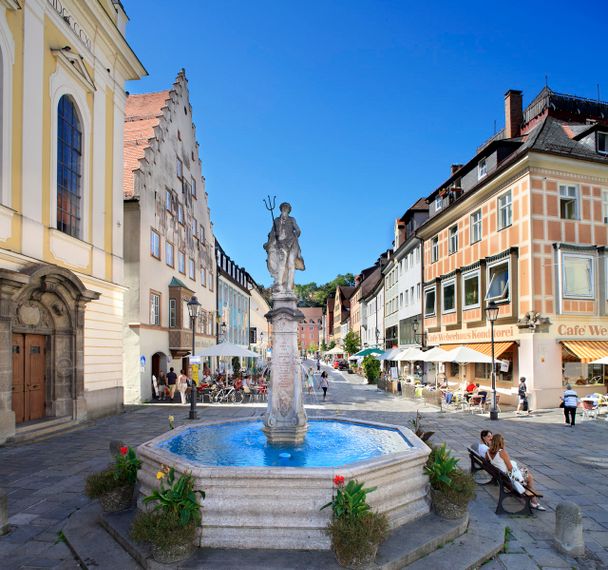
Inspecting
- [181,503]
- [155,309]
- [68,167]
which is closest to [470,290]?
[155,309]

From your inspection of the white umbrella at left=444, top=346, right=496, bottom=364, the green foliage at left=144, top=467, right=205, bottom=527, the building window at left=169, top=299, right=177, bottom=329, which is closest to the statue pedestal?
the green foliage at left=144, top=467, right=205, bottom=527

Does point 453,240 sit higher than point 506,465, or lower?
higher

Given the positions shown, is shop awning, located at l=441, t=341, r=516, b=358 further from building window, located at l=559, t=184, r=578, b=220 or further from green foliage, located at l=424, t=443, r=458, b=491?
green foliage, located at l=424, t=443, r=458, b=491

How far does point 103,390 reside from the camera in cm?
1964

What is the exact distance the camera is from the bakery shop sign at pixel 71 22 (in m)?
17.1

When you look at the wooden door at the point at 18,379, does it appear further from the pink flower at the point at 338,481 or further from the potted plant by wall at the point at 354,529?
the potted plant by wall at the point at 354,529

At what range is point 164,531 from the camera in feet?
19.0

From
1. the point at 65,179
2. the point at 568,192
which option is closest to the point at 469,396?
the point at 568,192

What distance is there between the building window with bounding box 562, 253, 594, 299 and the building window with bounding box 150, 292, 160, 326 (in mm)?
20298

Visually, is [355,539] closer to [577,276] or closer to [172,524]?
[172,524]

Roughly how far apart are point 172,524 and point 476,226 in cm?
2513

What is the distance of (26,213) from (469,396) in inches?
726

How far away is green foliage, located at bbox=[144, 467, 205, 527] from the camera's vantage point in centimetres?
597

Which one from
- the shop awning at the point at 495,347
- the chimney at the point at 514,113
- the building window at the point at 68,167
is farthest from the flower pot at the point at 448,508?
the chimney at the point at 514,113
